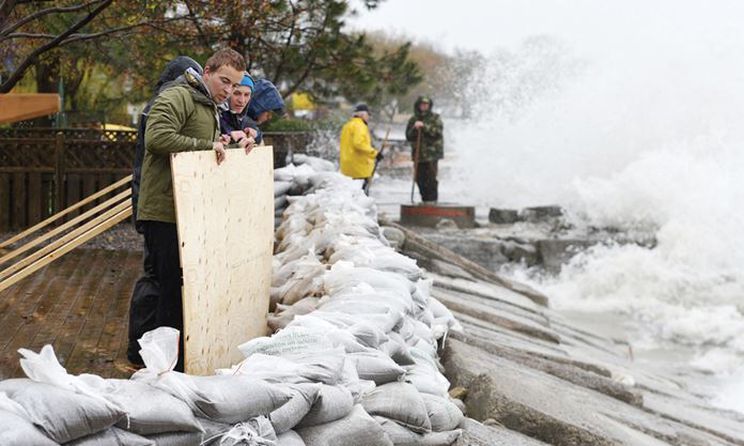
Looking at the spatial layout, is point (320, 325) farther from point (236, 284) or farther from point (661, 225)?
point (661, 225)

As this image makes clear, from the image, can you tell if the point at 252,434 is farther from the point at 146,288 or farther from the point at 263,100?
the point at 263,100

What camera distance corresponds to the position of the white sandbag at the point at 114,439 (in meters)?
2.95

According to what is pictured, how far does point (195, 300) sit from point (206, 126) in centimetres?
80

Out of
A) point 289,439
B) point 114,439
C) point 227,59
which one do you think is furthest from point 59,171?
point 114,439

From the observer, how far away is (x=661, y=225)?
1756 cm

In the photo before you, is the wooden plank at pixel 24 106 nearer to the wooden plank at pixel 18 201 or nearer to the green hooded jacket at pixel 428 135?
the wooden plank at pixel 18 201

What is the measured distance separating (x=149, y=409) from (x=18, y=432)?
1.55 ft

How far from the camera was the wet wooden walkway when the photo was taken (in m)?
5.87

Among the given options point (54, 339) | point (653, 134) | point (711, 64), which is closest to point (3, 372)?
point (54, 339)

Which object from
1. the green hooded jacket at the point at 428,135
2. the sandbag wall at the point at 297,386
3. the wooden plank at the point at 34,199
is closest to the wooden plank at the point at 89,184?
the wooden plank at the point at 34,199

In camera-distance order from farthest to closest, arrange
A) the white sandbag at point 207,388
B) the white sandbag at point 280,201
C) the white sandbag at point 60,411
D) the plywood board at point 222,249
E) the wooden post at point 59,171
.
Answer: the wooden post at point 59,171, the white sandbag at point 280,201, the plywood board at point 222,249, the white sandbag at point 207,388, the white sandbag at point 60,411

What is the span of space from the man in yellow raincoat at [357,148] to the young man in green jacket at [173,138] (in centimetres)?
807

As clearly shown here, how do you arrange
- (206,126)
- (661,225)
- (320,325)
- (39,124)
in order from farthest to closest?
1. (661,225)
2. (39,124)
3. (206,126)
4. (320,325)

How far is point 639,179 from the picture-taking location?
1902 centimetres
